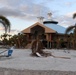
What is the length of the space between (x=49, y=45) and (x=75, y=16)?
1120cm

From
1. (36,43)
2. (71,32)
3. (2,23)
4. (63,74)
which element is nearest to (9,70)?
(63,74)

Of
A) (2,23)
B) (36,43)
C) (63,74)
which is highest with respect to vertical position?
(2,23)

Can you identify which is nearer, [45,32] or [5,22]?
[5,22]

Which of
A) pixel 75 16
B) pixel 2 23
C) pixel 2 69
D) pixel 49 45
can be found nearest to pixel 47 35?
pixel 49 45

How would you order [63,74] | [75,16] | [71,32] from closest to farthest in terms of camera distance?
1. [63,74]
2. [75,16]
3. [71,32]

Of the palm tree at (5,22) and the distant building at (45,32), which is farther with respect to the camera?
the distant building at (45,32)

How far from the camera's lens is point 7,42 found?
41062mm

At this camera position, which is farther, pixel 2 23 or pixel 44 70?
pixel 2 23

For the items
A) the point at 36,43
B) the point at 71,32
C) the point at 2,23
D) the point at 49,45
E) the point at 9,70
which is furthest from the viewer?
the point at 49,45

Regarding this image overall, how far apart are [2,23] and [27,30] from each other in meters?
22.9

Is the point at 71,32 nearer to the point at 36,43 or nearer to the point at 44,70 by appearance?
the point at 36,43

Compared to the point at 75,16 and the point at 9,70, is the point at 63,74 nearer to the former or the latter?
the point at 9,70

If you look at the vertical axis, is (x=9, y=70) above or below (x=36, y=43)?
below

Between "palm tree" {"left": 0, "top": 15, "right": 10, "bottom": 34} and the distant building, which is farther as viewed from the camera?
the distant building
